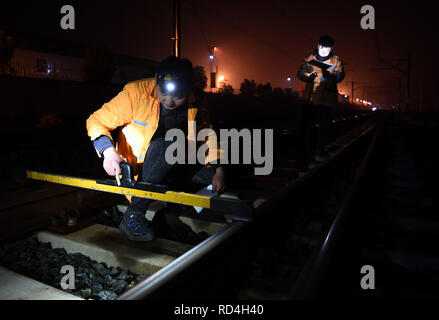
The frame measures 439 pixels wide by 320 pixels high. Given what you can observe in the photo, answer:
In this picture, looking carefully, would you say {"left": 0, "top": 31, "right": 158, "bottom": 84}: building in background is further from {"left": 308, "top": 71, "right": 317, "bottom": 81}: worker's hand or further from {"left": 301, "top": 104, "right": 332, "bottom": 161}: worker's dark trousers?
{"left": 308, "top": 71, "right": 317, "bottom": 81}: worker's hand

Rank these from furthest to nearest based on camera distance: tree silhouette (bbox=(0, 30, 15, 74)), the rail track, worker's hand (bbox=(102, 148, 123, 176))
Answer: tree silhouette (bbox=(0, 30, 15, 74)), worker's hand (bbox=(102, 148, 123, 176)), the rail track

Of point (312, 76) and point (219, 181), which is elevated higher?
point (312, 76)

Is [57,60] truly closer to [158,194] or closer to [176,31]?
[176,31]

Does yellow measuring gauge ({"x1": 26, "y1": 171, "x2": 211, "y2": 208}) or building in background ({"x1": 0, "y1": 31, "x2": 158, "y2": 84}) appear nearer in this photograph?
yellow measuring gauge ({"x1": 26, "y1": 171, "x2": 211, "y2": 208})

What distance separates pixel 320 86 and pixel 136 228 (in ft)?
13.7

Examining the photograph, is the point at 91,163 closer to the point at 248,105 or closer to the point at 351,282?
the point at 351,282

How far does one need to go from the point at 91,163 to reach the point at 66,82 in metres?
11.5

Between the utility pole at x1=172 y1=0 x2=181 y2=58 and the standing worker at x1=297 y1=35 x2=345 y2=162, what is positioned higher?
the utility pole at x1=172 y1=0 x2=181 y2=58

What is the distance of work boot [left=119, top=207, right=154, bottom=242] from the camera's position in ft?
9.84

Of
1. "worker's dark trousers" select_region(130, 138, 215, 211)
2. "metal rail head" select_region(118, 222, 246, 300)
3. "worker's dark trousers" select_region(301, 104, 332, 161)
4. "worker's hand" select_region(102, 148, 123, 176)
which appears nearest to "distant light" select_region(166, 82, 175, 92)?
"worker's dark trousers" select_region(130, 138, 215, 211)

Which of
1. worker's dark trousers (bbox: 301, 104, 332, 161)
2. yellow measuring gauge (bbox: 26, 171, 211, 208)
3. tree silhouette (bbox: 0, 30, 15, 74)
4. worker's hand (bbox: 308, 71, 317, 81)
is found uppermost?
tree silhouette (bbox: 0, 30, 15, 74)

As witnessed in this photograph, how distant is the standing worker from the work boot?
12.5 ft

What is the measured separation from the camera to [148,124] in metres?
3.05

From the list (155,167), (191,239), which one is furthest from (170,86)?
(191,239)
